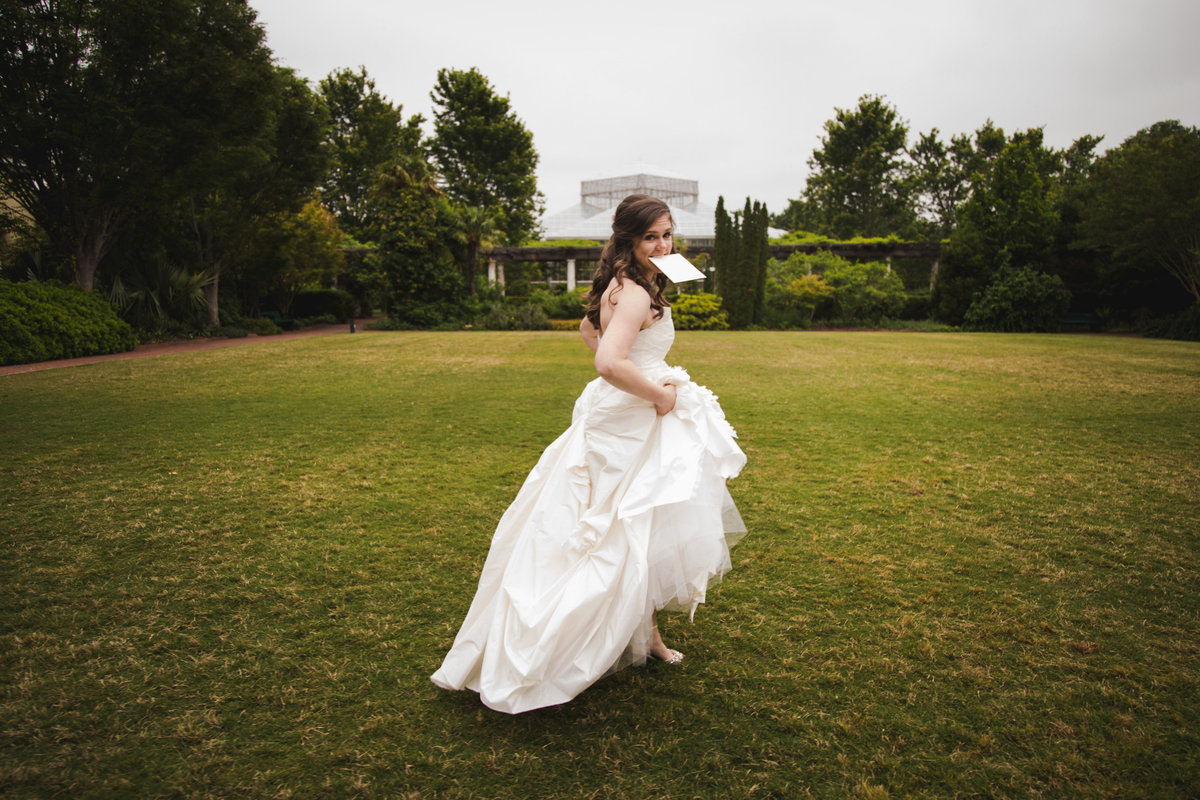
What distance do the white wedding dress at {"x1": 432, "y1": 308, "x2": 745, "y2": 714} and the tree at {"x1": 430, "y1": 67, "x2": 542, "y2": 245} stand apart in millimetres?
44796

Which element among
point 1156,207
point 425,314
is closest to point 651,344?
point 425,314

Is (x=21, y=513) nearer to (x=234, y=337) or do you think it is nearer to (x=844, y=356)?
(x=844, y=356)

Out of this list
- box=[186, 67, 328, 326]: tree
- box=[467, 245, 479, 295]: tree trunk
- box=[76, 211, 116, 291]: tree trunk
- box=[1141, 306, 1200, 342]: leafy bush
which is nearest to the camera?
box=[76, 211, 116, 291]: tree trunk

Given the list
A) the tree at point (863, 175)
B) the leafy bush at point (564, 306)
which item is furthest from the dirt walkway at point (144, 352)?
the tree at point (863, 175)

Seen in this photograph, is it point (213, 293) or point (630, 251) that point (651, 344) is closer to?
point (630, 251)

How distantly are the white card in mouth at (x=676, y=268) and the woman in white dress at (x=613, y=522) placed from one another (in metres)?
0.09

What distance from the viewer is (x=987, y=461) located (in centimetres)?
623

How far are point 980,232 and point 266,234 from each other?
3099 centimetres

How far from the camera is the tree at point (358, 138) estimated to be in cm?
4612

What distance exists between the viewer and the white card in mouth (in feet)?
7.82

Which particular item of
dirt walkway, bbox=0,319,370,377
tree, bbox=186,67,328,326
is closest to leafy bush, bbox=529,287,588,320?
tree, bbox=186,67,328,326

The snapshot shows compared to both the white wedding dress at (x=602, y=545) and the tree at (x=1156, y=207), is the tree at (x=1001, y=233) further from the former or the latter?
the white wedding dress at (x=602, y=545)

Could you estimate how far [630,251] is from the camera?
2.63 metres

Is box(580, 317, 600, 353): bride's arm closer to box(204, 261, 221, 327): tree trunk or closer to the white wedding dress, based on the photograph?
the white wedding dress
